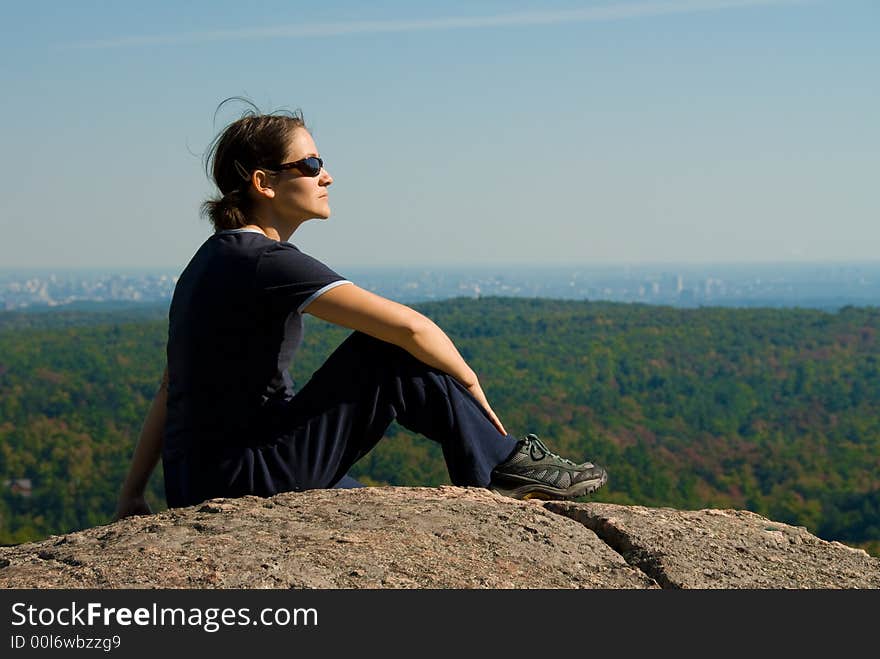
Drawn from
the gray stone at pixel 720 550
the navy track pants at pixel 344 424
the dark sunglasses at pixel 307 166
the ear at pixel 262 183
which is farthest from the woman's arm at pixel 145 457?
the gray stone at pixel 720 550

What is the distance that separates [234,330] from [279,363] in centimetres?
23

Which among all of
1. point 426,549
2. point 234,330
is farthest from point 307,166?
point 426,549

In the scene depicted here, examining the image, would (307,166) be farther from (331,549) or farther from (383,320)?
(331,549)

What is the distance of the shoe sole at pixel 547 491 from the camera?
15.1ft

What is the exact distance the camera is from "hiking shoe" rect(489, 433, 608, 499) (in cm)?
457

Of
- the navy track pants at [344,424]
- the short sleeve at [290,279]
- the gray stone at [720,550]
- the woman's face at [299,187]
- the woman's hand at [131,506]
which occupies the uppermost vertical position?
the woman's face at [299,187]

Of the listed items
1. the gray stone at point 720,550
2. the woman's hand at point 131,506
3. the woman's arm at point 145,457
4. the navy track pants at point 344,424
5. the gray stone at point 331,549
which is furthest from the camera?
the woman's hand at point 131,506

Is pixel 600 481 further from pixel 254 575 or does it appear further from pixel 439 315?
pixel 439 315

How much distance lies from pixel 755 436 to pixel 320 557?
2999 inches

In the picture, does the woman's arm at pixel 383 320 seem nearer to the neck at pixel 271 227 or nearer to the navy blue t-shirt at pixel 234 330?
the navy blue t-shirt at pixel 234 330

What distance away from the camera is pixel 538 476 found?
4598 millimetres

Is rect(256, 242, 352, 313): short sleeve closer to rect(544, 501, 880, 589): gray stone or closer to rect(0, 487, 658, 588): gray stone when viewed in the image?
rect(0, 487, 658, 588): gray stone

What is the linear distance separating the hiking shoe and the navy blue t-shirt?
3.21 ft

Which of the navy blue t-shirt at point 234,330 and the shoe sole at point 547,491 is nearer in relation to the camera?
the navy blue t-shirt at point 234,330
